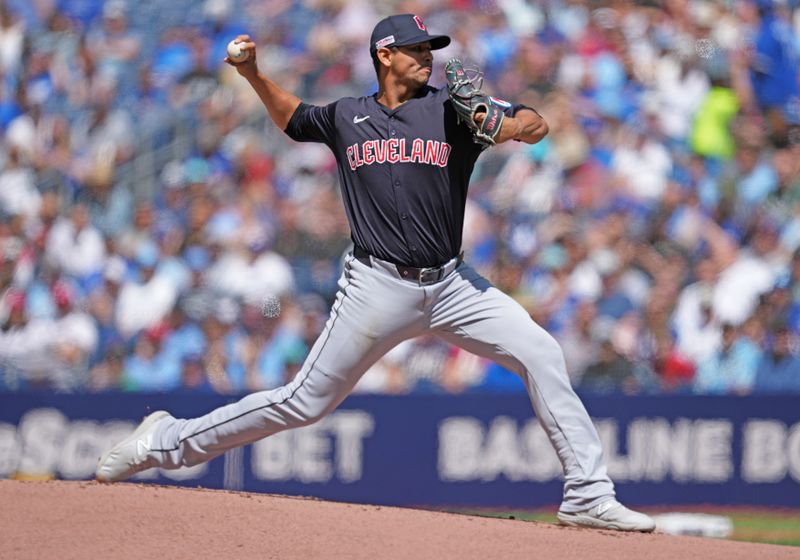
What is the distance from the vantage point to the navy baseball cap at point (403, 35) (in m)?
4.50

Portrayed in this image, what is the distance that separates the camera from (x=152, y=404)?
24.0ft

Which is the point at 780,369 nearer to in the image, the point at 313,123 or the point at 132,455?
the point at 313,123

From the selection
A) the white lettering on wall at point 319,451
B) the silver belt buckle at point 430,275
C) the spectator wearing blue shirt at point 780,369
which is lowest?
the white lettering on wall at point 319,451

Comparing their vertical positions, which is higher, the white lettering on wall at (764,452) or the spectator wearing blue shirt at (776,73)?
the spectator wearing blue shirt at (776,73)

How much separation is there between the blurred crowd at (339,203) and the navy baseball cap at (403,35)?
351 centimetres

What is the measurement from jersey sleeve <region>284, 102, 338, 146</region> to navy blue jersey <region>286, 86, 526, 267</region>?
0.28 ft

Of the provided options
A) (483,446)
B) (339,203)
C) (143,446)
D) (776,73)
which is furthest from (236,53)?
(776,73)

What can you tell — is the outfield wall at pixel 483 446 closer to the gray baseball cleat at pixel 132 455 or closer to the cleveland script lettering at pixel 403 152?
the gray baseball cleat at pixel 132 455

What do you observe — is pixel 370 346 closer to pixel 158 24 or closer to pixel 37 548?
pixel 37 548

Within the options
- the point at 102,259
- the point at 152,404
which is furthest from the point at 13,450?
the point at 102,259

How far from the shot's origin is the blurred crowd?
25.7ft

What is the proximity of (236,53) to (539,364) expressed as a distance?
1.71 m

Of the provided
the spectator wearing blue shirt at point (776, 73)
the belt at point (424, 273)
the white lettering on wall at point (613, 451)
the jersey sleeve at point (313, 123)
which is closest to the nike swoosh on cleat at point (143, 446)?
the belt at point (424, 273)

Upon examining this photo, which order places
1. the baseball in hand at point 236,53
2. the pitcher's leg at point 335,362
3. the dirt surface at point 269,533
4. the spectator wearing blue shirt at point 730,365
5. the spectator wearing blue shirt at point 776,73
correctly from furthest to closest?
the spectator wearing blue shirt at point 776,73, the spectator wearing blue shirt at point 730,365, the baseball in hand at point 236,53, the pitcher's leg at point 335,362, the dirt surface at point 269,533
